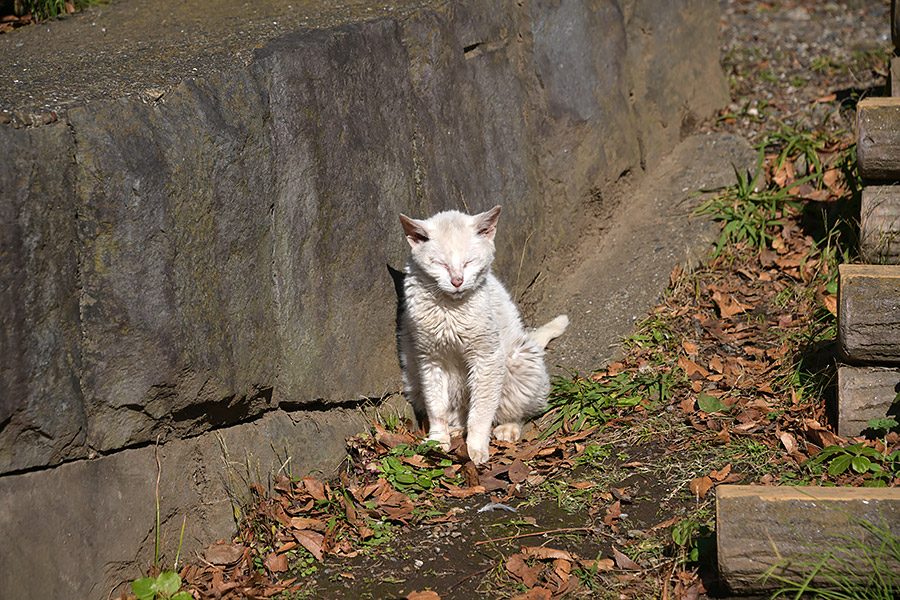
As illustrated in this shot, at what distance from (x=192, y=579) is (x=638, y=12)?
5158mm

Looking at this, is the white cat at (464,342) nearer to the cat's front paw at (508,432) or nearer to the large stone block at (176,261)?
the cat's front paw at (508,432)

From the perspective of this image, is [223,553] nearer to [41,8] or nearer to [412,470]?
[412,470]

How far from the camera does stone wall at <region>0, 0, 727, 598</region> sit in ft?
9.96

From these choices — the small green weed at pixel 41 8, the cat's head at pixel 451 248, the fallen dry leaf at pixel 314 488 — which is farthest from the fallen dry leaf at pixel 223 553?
the small green weed at pixel 41 8

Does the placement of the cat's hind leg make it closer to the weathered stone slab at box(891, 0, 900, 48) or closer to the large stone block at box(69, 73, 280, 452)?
the large stone block at box(69, 73, 280, 452)

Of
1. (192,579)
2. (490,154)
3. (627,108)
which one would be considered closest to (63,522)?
(192,579)

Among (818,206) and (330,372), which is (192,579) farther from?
(818,206)

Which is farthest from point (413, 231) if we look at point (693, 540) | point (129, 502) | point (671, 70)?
point (671, 70)

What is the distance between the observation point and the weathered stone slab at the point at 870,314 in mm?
3752

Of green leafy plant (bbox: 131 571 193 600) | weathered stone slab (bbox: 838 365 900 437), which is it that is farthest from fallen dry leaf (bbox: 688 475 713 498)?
green leafy plant (bbox: 131 571 193 600)

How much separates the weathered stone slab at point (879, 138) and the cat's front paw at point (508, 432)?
7.96ft

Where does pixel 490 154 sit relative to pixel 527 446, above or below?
above

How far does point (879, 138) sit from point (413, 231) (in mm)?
2560

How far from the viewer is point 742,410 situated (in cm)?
441
